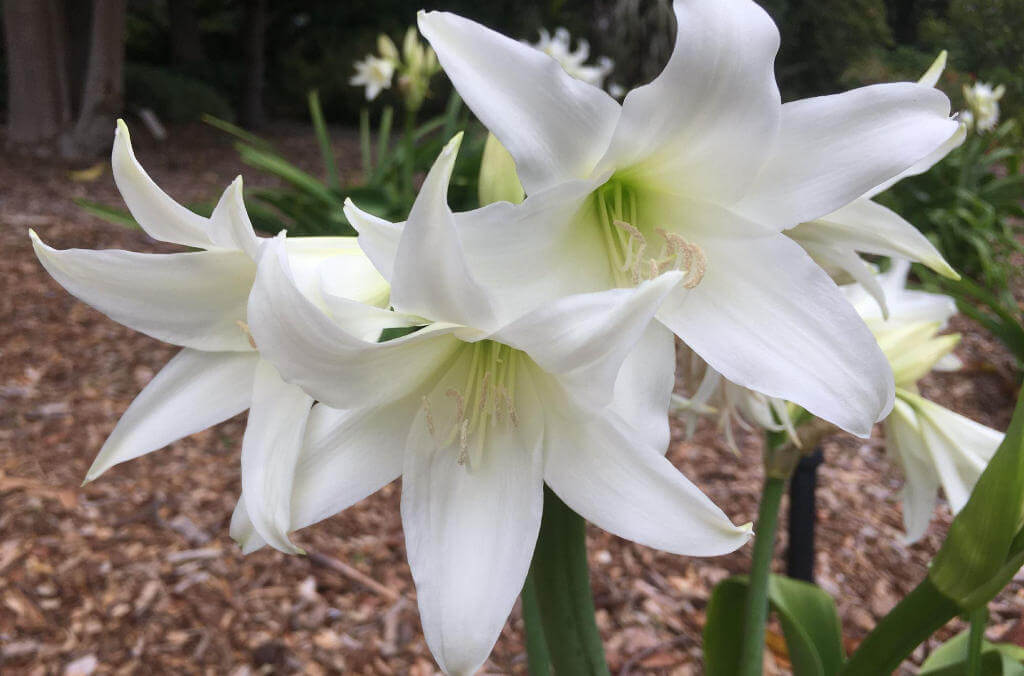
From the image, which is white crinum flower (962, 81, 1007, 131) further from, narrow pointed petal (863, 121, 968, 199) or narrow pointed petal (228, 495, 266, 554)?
narrow pointed petal (228, 495, 266, 554)

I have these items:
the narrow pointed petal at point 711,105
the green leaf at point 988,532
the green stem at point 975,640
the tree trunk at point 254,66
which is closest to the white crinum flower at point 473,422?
the narrow pointed petal at point 711,105

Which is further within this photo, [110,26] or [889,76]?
[110,26]

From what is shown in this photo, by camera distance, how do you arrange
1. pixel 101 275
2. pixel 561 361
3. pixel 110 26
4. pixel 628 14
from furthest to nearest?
pixel 110 26 < pixel 628 14 < pixel 101 275 < pixel 561 361

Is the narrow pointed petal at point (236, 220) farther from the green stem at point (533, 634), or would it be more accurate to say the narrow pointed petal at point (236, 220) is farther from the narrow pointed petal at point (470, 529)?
the green stem at point (533, 634)

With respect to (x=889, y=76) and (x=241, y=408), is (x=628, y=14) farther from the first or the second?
(x=241, y=408)

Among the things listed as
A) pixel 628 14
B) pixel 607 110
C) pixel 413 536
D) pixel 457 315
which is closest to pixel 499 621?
pixel 413 536

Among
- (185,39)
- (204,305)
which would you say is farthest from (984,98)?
(185,39)

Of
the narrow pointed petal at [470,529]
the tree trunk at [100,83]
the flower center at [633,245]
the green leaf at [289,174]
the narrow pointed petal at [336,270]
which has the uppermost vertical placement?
the flower center at [633,245]
